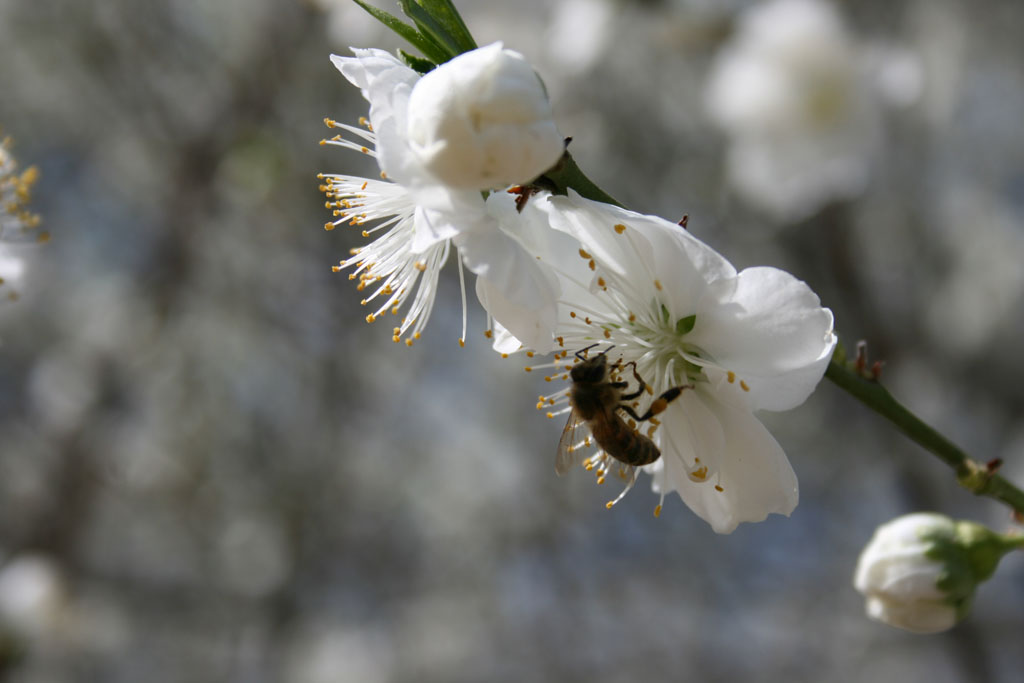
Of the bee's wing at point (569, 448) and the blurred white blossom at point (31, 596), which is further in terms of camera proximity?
the blurred white blossom at point (31, 596)

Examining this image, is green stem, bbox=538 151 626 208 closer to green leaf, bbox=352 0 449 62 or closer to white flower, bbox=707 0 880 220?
green leaf, bbox=352 0 449 62

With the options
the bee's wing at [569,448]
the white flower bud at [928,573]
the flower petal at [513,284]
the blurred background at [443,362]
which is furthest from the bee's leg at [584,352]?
the blurred background at [443,362]

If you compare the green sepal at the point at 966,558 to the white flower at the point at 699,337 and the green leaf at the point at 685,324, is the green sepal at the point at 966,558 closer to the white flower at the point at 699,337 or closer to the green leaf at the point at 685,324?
the white flower at the point at 699,337

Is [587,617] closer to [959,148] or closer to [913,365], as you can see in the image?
[913,365]

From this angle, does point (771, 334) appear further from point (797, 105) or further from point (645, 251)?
point (797, 105)

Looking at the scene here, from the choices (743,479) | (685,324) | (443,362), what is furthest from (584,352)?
(443,362)

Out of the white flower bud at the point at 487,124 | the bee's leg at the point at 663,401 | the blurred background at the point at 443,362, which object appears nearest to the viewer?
the white flower bud at the point at 487,124
